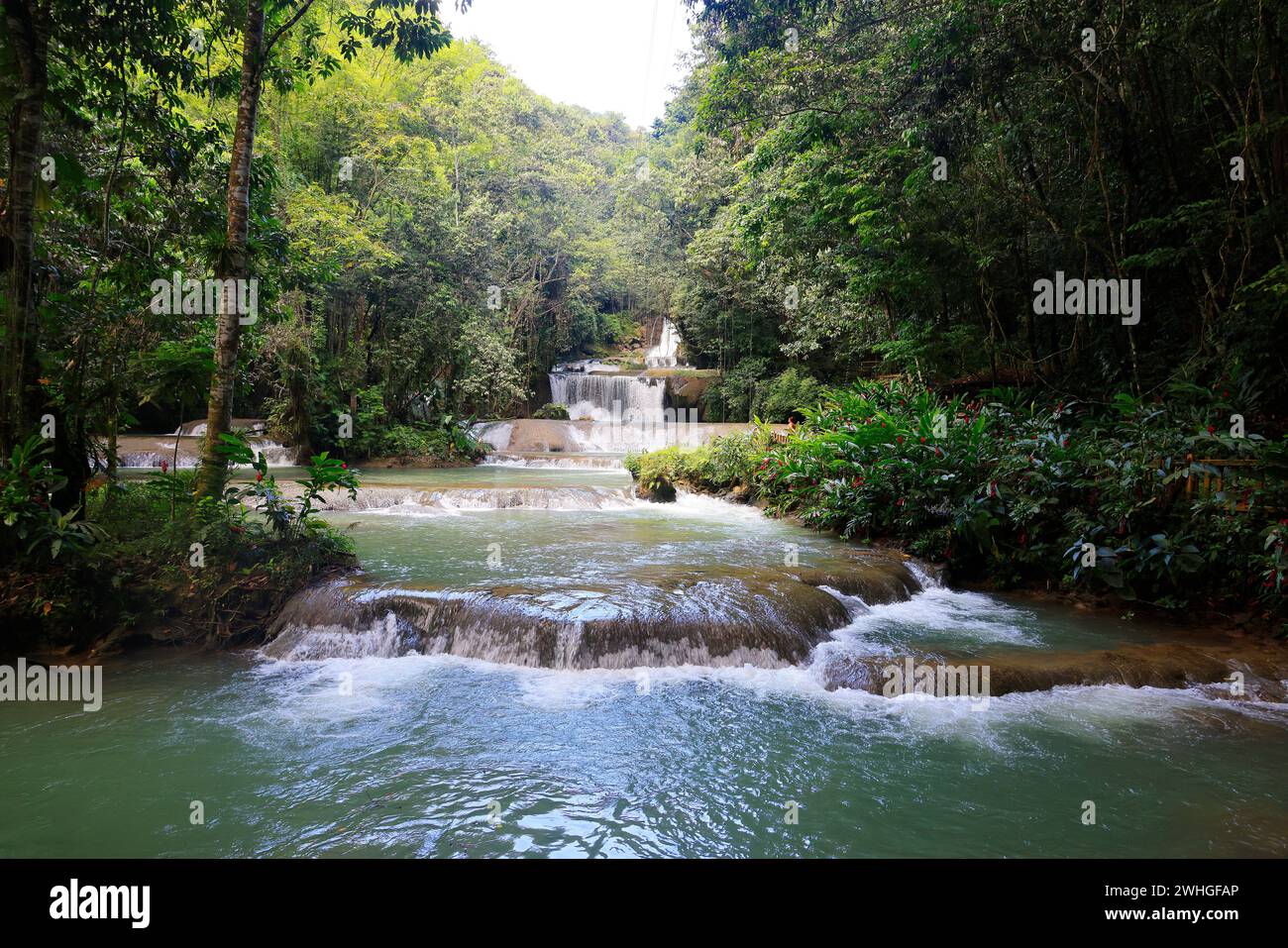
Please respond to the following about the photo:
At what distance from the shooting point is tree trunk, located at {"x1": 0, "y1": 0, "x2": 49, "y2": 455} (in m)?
4.75

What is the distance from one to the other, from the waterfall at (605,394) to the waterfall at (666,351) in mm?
4557

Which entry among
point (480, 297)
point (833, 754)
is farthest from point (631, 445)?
point (833, 754)

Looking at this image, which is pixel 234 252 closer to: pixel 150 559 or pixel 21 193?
pixel 21 193

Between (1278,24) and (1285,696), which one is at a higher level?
(1278,24)

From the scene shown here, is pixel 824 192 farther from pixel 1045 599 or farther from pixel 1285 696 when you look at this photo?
pixel 1285 696

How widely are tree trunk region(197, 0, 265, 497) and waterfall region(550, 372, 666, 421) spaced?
18831 millimetres

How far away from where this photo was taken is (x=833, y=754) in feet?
13.0

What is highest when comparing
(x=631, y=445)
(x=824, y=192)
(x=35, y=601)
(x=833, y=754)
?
(x=824, y=192)

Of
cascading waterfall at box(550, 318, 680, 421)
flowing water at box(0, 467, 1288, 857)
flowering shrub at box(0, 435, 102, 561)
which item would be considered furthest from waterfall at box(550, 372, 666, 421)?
flowering shrub at box(0, 435, 102, 561)

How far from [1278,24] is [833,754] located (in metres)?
8.71

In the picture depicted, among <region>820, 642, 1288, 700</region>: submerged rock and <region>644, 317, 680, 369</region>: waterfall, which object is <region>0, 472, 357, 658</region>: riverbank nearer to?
<region>820, 642, 1288, 700</region>: submerged rock

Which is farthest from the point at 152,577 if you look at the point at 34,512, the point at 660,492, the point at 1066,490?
the point at 1066,490
